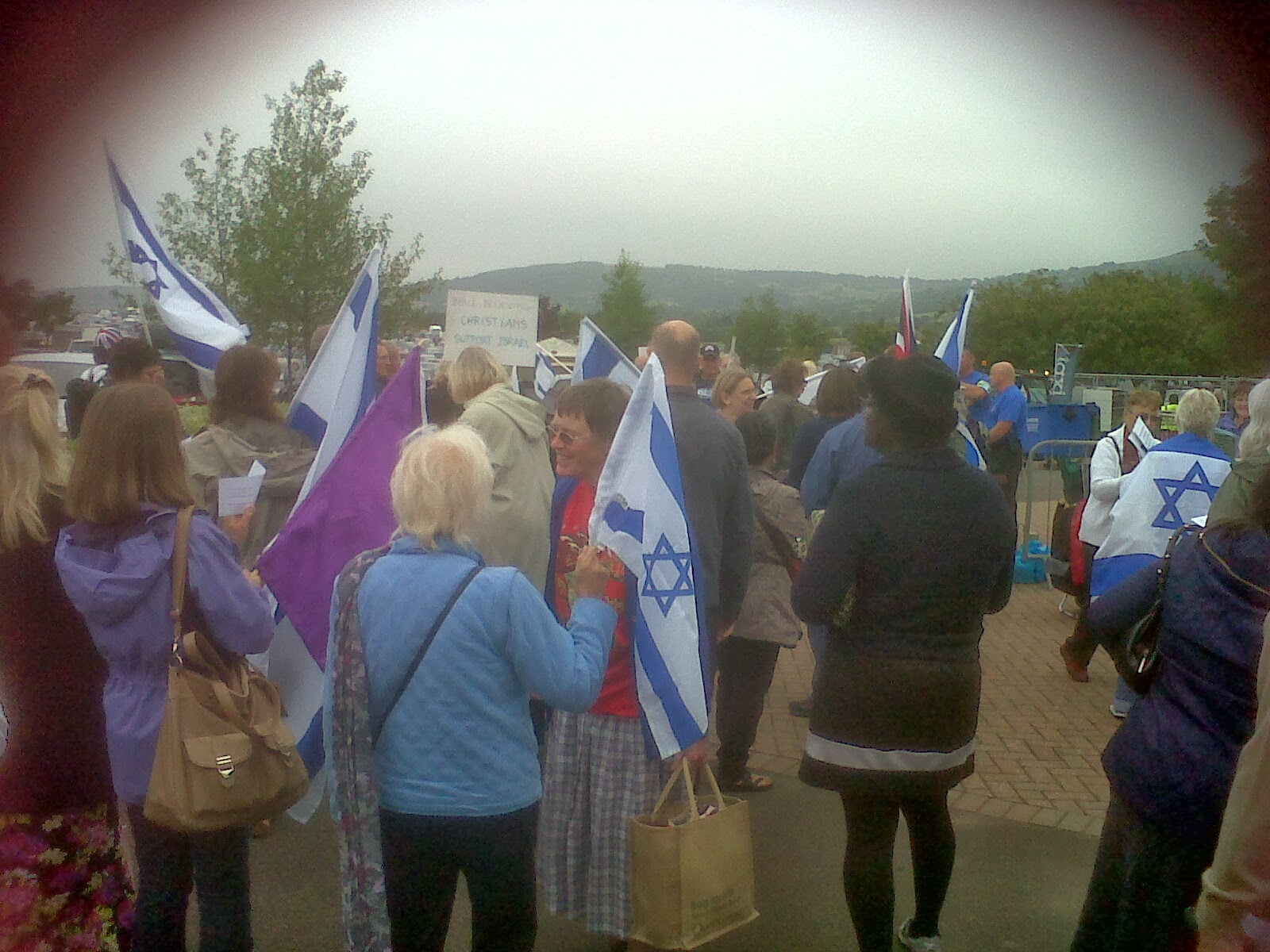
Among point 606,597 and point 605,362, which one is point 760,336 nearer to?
point 605,362

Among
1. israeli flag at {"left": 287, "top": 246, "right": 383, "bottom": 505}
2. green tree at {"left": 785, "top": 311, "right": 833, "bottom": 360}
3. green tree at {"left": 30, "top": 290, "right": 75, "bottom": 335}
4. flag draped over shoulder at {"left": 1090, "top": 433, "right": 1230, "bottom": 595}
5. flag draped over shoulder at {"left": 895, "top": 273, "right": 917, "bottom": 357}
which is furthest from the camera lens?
green tree at {"left": 785, "top": 311, "right": 833, "bottom": 360}

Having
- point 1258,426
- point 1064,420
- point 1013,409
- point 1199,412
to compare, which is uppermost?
point 1258,426

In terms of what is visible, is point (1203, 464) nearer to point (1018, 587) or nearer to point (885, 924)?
point (885, 924)

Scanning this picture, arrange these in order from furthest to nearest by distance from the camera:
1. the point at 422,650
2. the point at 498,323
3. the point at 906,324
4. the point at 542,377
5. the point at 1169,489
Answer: the point at 542,377, the point at 498,323, the point at 906,324, the point at 1169,489, the point at 422,650

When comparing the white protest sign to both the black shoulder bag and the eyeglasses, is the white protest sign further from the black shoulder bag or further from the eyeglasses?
the black shoulder bag

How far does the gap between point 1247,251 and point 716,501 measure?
17.9ft

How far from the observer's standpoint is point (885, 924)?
3.10 metres

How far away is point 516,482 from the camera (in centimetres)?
404

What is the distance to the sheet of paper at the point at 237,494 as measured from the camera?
3295 mm

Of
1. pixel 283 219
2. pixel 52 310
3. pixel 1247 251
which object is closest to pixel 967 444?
pixel 1247 251

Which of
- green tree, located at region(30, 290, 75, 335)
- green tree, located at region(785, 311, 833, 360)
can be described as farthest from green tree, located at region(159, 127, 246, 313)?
green tree, located at region(785, 311, 833, 360)

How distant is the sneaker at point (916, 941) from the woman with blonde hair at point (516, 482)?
5.21ft

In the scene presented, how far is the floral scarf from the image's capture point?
2.36m

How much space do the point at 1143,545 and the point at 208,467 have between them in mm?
3812
